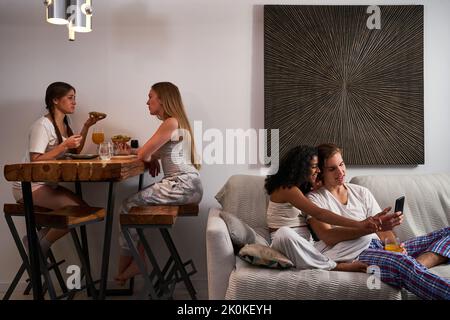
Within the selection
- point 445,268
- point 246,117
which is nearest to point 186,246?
point 246,117

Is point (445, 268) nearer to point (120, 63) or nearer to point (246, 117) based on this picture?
point (246, 117)

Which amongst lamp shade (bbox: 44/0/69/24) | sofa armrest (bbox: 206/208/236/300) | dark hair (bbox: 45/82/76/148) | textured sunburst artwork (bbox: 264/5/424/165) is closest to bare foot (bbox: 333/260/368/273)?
sofa armrest (bbox: 206/208/236/300)

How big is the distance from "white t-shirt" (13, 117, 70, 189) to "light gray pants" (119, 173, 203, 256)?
0.56m

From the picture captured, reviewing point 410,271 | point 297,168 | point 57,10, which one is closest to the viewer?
point 410,271

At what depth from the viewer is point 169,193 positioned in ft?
9.67

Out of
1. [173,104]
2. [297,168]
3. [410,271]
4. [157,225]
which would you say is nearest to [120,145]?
[173,104]

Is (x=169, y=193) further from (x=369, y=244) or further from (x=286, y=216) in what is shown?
(x=369, y=244)

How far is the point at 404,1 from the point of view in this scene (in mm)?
3357

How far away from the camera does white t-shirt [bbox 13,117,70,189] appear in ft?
9.86

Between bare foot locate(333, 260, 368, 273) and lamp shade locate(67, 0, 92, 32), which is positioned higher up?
lamp shade locate(67, 0, 92, 32)

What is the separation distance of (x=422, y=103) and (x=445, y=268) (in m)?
1.34

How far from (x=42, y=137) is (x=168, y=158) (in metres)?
0.80

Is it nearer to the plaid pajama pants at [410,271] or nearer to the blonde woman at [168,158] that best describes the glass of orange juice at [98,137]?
the blonde woman at [168,158]

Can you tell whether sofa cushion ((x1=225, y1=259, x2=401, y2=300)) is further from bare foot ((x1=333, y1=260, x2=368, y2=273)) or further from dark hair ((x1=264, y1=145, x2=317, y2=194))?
dark hair ((x1=264, y1=145, x2=317, y2=194))
